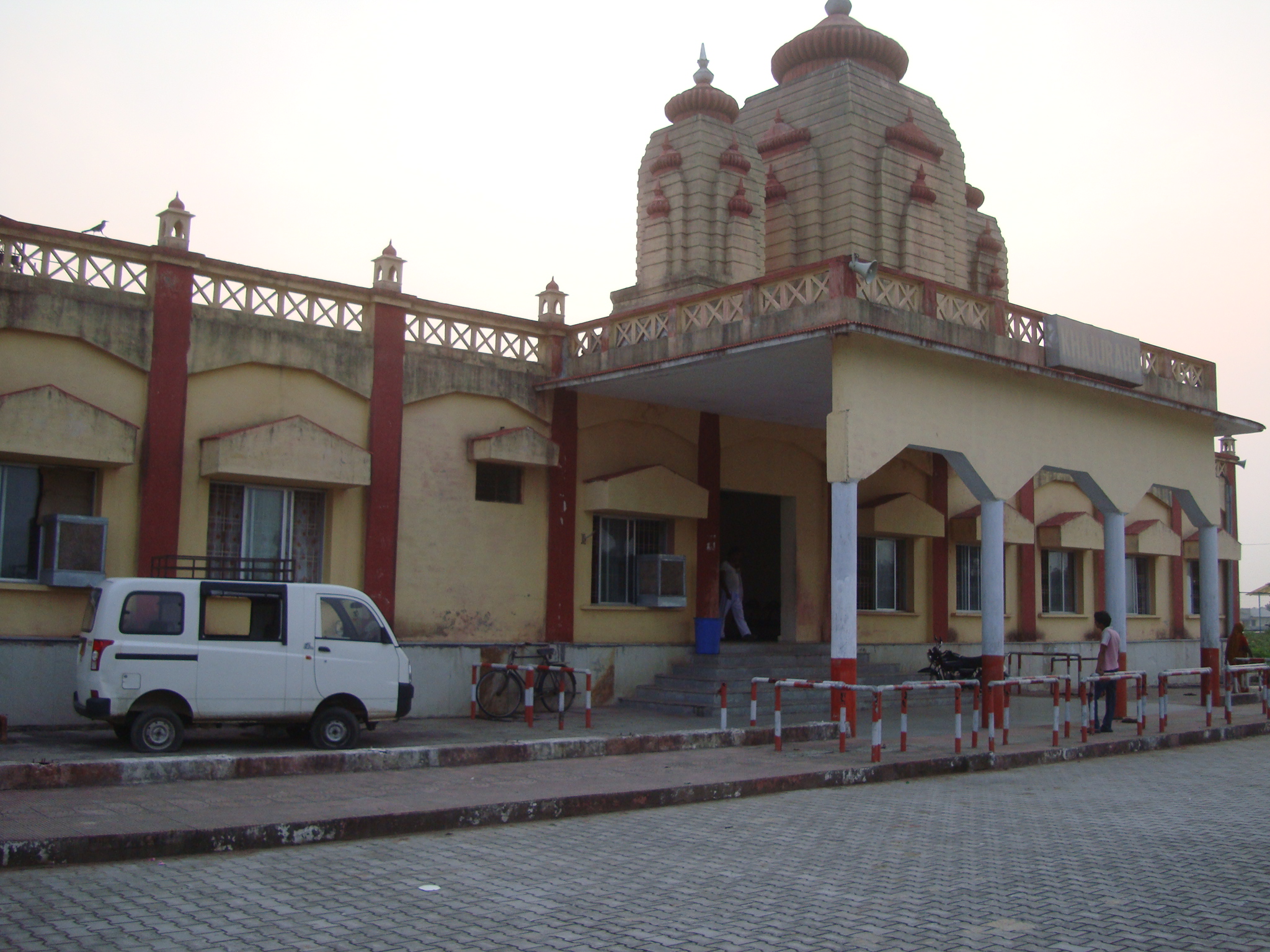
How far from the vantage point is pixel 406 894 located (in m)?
6.65

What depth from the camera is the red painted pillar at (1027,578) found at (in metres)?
25.2

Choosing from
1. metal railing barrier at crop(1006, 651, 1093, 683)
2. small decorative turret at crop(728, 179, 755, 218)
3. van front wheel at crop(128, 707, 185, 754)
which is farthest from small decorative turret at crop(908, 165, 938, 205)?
van front wheel at crop(128, 707, 185, 754)

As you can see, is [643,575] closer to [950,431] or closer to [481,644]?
[481,644]

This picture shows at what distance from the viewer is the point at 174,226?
48.1 ft

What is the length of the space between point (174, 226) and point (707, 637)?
10222 mm

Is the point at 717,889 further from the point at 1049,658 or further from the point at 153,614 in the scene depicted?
the point at 1049,658

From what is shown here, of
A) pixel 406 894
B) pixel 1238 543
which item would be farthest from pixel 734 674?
pixel 1238 543

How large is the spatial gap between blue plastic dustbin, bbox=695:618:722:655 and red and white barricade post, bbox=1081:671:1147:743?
592cm

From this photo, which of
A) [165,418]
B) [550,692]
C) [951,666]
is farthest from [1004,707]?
[165,418]

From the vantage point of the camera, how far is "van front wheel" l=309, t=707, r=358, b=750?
41.1ft

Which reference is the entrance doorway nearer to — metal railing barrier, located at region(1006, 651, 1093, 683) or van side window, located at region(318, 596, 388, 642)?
metal railing barrier, located at region(1006, 651, 1093, 683)

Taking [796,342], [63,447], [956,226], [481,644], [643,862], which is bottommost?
[643,862]

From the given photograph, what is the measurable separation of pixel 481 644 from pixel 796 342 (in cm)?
645

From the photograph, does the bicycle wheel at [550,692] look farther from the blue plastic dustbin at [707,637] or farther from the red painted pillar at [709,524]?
the red painted pillar at [709,524]
